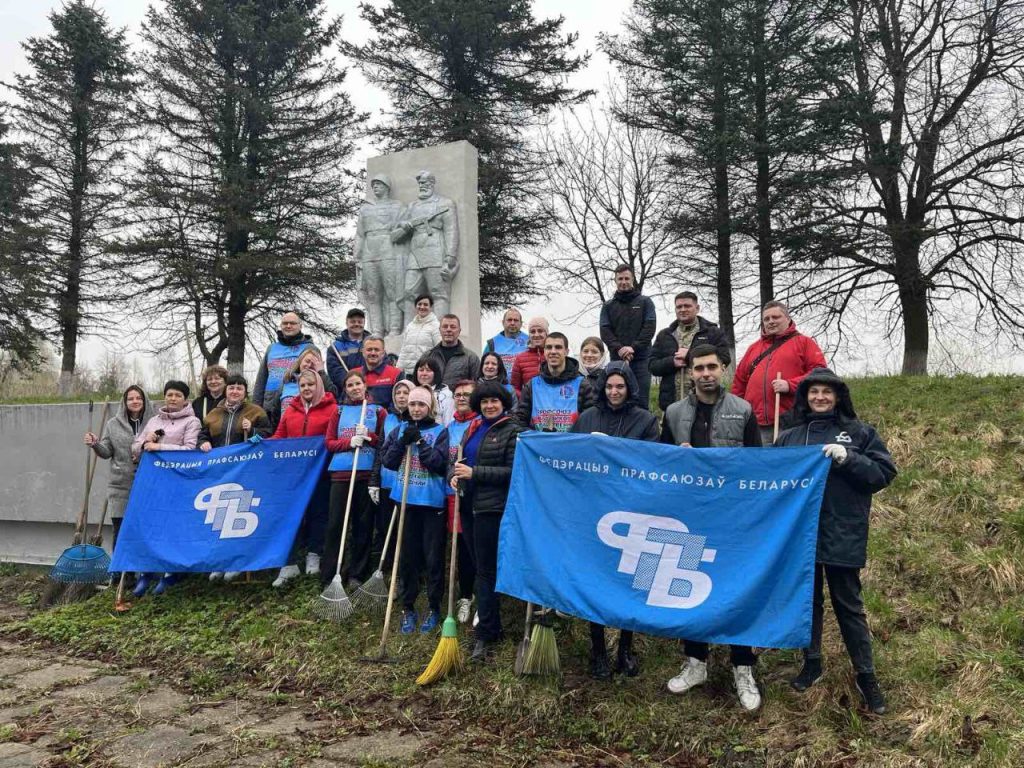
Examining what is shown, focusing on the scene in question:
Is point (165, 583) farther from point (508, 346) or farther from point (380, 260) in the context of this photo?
point (380, 260)

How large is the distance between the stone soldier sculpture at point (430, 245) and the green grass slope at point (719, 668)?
529 centimetres

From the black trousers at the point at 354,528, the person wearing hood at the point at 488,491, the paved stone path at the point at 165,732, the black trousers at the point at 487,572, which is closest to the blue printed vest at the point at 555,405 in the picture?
the person wearing hood at the point at 488,491

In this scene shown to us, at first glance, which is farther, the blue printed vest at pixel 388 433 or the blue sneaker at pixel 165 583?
the blue sneaker at pixel 165 583

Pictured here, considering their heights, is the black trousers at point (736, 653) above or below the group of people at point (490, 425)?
below

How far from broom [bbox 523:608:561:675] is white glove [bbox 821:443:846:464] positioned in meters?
2.10

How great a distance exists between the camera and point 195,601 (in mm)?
7387

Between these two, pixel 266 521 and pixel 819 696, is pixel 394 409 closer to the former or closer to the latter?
pixel 266 521

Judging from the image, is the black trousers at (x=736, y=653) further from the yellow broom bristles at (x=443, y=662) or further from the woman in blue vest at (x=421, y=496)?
the woman in blue vest at (x=421, y=496)

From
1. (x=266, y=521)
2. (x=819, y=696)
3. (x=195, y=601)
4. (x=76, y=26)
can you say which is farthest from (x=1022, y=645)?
(x=76, y=26)

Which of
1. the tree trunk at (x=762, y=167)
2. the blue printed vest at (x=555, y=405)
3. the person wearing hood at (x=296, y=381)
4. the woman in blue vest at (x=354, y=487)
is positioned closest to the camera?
the blue printed vest at (x=555, y=405)

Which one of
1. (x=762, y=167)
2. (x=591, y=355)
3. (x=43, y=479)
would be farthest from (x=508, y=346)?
(x=762, y=167)

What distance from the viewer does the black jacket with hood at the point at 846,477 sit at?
4.50 metres

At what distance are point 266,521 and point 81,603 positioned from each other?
2218 millimetres

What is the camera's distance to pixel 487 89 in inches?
835
